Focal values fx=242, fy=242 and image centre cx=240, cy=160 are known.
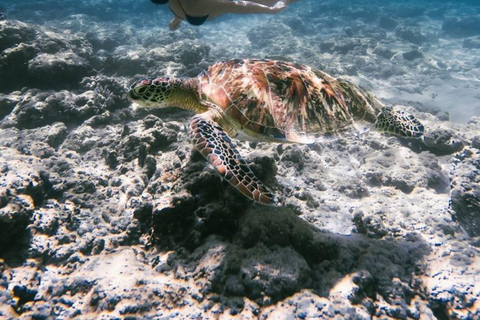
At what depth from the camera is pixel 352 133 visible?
317 cm

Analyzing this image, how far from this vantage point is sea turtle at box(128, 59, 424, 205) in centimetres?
292

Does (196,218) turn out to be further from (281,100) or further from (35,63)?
(35,63)

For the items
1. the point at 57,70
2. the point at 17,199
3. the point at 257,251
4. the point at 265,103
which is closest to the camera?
the point at 257,251

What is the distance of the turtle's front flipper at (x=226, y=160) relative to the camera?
2227 millimetres

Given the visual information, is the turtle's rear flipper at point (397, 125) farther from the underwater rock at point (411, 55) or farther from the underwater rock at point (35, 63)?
the underwater rock at point (411, 55)

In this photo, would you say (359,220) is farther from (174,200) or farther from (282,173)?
(174,200)

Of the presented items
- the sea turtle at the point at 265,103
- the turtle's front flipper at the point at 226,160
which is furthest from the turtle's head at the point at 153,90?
the turtle's front flipper at the point at 226,160

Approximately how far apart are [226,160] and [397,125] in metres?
2.64

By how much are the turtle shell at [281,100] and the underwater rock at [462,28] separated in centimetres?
2509

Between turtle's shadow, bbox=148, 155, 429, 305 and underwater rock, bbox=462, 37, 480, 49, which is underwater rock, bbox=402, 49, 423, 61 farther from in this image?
turtle's shadow, bbox=148, 155, 429, 305

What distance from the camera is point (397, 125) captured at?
11.3 ft

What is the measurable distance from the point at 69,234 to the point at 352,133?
3.71 meters

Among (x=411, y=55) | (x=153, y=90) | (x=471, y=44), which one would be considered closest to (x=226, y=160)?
(x=153, y=90)

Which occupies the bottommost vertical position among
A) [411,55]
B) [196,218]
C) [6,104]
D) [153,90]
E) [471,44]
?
[411,55]
